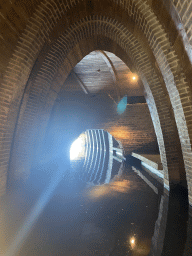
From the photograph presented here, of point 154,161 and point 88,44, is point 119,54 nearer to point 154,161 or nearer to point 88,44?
point 88,44

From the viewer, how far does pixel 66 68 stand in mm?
5043

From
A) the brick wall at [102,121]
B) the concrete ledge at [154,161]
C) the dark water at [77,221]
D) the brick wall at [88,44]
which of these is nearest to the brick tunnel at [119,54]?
the brick wall at [88,44]

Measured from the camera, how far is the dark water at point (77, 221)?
1962mm

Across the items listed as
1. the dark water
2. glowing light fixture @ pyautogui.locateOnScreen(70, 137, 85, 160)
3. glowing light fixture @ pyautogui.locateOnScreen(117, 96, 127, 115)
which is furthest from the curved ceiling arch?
glowing light fixture @ pyautogui.locateOnScreen(70, 137, 85, 160)

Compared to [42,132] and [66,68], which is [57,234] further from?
[66,68]

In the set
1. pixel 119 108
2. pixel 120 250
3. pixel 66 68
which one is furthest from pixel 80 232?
pixel 119 108

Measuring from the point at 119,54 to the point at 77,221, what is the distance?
14.9 feet

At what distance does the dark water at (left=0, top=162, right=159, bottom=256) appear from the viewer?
196cm

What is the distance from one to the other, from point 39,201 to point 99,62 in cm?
623

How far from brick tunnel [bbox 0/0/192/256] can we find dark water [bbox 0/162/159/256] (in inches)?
10.4

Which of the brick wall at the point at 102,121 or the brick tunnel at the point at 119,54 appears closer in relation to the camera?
the brick tunnel at the point at 119,54

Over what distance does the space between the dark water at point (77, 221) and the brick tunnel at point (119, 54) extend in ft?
0.87

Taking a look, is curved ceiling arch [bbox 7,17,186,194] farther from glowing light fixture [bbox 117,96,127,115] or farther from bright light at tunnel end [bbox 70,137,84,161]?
bright light at tunnel end [bbox 70,137,84,161]

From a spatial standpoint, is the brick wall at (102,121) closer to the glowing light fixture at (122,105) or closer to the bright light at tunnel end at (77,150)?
the glowing light fixture at (122,105)
